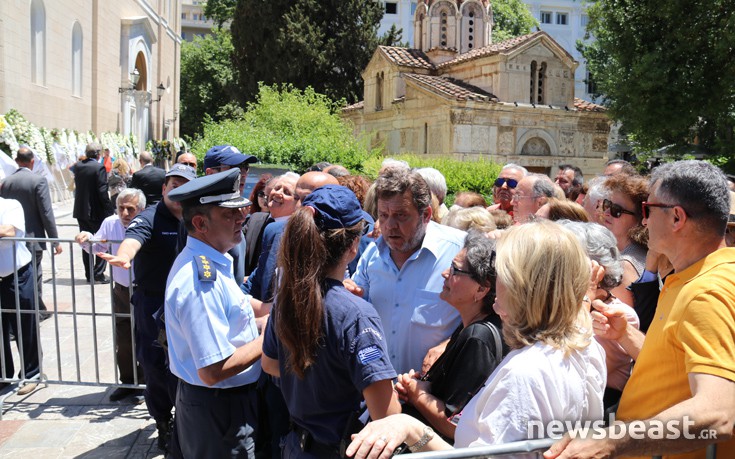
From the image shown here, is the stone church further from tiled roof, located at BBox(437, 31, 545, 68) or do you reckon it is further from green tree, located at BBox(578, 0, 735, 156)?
green tree, located at BBox(578, 0, 735, 156)

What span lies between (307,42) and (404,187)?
26276 mm

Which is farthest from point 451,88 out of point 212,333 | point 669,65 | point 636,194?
point 212,333

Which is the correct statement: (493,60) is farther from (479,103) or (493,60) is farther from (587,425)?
(587,425)

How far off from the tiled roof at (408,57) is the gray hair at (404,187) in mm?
20640

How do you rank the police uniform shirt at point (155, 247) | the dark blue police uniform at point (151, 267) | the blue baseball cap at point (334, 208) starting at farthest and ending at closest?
the police uniform shirt at point (155, 247) → the dark blue police uniform at point (151, 267) → the blue baseball cap at point (334, 208)

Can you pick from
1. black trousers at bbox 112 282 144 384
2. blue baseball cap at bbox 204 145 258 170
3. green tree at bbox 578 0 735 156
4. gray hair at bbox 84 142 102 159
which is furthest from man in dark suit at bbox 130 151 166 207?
green tree at bbox 578 0 735 156

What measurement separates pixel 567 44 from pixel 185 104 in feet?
139

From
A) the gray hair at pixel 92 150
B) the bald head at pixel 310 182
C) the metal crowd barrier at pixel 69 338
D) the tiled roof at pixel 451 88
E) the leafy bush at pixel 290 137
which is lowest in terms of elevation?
the metal crowd barrier at pixel 69 338

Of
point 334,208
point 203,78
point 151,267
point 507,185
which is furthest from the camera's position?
point 203,78

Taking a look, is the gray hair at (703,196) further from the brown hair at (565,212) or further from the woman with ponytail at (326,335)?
the brown hair at (565,212)

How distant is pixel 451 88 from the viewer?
821 inches

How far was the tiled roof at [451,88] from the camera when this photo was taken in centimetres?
2005

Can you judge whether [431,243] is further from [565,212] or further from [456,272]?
[565,212]

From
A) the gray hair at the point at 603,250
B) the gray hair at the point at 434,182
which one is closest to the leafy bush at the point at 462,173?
the gray hair at the point at 434,182
